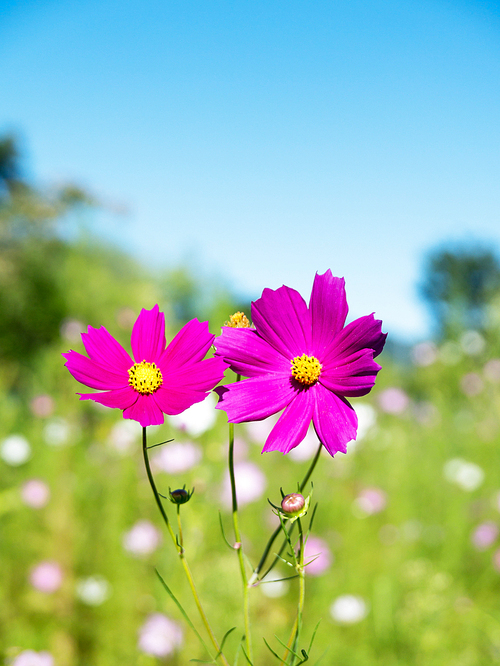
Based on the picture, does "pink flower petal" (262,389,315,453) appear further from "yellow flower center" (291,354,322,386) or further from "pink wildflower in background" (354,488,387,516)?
"pink wildflower in background" (354,488,387,516)

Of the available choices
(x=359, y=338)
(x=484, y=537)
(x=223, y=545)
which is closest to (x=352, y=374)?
(x=359, y=338)

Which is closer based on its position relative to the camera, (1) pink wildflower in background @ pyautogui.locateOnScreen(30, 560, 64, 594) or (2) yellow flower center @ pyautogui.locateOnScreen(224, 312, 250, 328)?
(2) yellow flower center @ pyautogui.locateOnScreen(224, 312, 250, 328)

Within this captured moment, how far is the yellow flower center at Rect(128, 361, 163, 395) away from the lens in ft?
1.17

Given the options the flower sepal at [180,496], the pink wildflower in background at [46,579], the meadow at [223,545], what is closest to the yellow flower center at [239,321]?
the flower sepal at [180,496]

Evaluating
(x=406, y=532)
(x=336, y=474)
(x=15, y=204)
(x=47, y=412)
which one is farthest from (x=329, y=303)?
(x=15, y=204)

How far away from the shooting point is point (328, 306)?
0.37 m

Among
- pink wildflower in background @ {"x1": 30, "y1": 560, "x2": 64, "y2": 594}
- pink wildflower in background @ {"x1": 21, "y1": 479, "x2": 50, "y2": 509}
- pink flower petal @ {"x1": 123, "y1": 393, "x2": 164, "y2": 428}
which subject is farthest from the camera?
pink wildflower in background @ {"x1": 21, "y1": 479, "x2": 50, "y2": 509}

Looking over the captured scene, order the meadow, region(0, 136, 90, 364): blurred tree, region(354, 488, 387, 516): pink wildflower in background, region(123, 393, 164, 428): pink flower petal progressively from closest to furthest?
region(123, 393, 164, 428): pink flower petal → the meadow → region(354, 488, 387, 516): pink wildflower in background → region(0, 136, 90, 364): blurred tree

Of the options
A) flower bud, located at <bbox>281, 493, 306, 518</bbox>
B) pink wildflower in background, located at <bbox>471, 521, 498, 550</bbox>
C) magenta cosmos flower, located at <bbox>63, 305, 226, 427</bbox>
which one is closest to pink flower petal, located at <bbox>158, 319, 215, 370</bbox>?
magenta cosmos flower, located at <bbox>63, 305, 226, 427</bbox>

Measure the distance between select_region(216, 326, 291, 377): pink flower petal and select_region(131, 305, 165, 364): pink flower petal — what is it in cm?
5

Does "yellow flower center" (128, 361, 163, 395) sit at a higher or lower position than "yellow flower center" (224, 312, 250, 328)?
lower

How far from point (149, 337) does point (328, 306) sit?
14cm

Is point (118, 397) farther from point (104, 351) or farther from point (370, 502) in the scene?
point (370, 502)

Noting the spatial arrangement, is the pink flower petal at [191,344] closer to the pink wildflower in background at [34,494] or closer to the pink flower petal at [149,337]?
the pink flower petal at [149,337]
